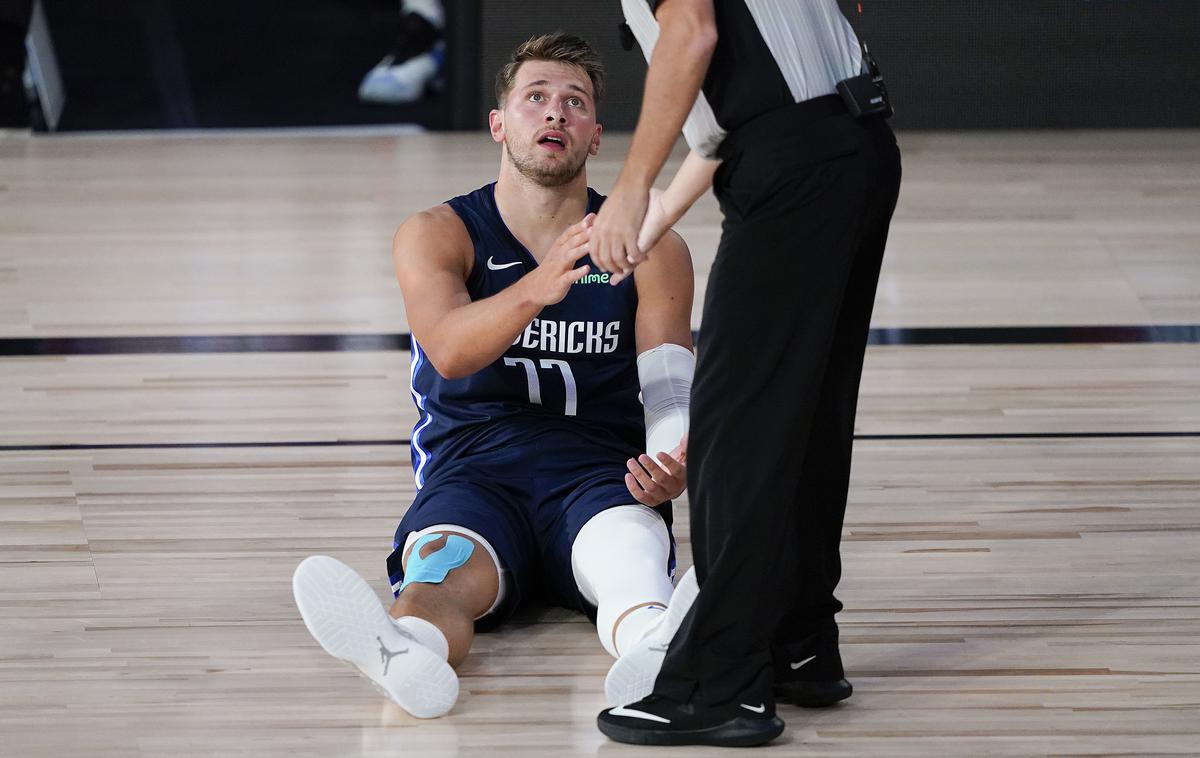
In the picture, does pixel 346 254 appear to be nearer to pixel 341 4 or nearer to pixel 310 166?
pixel 310 166

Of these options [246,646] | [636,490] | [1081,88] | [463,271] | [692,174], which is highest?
[692,174]

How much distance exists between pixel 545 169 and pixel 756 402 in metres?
0.75

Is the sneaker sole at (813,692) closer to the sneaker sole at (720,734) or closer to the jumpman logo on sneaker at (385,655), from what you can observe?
the sneaker sole at (720,734)

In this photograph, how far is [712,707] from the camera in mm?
1910

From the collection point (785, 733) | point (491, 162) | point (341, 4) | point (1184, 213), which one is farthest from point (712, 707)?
point (341, 4)

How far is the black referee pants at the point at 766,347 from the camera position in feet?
5.82

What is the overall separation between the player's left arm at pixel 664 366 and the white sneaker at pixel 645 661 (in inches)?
9.7

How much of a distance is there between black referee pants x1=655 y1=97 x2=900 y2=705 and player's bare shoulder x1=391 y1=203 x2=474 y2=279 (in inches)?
26.0

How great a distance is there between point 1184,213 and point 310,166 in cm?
317

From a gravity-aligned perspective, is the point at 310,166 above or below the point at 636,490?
below

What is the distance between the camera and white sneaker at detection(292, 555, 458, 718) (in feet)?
6.32

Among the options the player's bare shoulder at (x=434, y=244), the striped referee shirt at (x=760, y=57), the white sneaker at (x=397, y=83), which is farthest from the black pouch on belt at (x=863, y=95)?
the white sneaker at (x=397, y=83)

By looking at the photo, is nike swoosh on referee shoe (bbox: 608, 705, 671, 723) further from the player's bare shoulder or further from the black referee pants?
the player's bare shoulder

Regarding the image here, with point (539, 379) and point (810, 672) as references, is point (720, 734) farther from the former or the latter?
point (539, 379)
